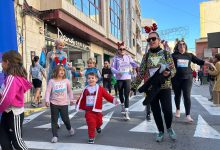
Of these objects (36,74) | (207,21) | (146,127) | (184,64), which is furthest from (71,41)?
(207,21)

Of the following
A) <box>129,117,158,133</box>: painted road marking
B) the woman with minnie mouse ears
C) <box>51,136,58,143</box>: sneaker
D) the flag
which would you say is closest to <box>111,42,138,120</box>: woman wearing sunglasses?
<box>129,117,158,133</box>: painted road marking

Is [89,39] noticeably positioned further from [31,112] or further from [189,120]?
[189,120]

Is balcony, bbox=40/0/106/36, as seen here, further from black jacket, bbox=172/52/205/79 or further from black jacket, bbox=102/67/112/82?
black jacket, bbox=172/52/205/79

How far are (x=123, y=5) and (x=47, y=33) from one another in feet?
73.6

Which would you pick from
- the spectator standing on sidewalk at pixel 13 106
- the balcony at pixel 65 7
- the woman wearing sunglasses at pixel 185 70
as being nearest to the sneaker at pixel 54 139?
the spectator standing on sidewalk at pixel 13 106

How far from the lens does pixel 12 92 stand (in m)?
3.96

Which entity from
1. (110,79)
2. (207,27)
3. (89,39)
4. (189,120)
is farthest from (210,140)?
(207,27)

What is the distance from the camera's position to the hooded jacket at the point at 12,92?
155 inches

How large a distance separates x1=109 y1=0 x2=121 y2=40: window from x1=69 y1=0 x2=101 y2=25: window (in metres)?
4.68

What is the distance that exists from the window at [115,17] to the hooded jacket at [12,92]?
26921mm

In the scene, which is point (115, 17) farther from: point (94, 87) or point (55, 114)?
point (55, 114)

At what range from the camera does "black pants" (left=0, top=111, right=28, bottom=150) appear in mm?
4133

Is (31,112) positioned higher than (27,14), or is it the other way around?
(27,14)

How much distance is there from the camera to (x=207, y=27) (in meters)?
77.6
